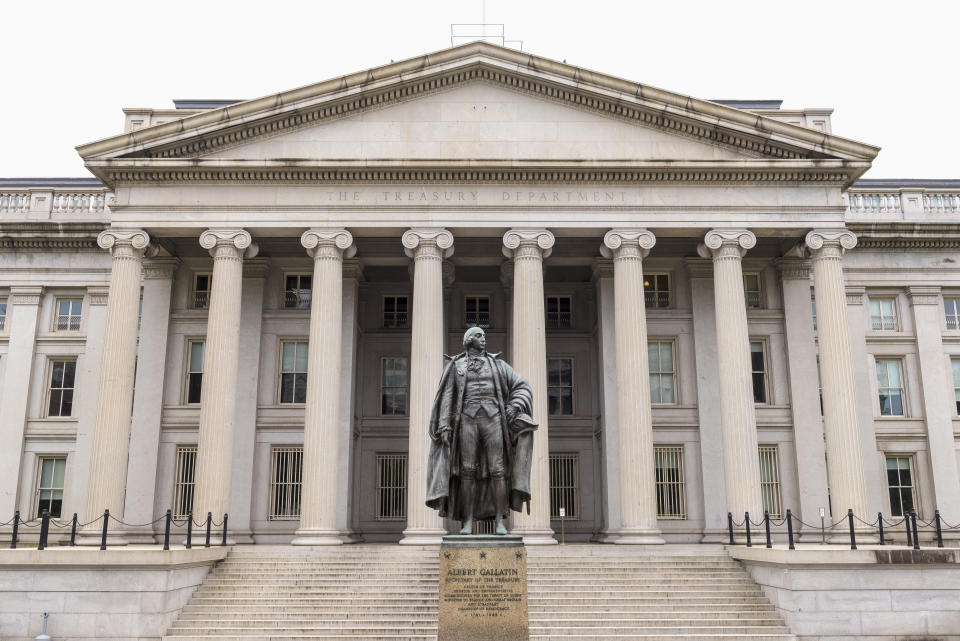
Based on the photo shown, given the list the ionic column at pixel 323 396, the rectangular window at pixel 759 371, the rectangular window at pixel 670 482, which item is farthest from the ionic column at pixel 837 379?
the ionic column at pixel 323 396

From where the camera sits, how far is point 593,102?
93.7 feet

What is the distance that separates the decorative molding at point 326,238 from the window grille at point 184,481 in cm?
885

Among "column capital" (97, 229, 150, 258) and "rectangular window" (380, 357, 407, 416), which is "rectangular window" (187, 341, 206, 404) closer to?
"column capital" (97, 229, 150, 258)

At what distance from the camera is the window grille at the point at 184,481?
30031mm

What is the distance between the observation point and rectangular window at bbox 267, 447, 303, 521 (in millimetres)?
30109

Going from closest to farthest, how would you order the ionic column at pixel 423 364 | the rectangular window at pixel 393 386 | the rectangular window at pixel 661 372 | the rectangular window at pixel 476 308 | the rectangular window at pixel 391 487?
the ionic column at pixel 423 364 < the rectangular window at pixel 661 372 < the rectangular window at pixel 391 487 < the rectangular window at pixel 393 386 < the rectangular window at pixel 476 308

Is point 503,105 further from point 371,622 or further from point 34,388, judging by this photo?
point 34,388

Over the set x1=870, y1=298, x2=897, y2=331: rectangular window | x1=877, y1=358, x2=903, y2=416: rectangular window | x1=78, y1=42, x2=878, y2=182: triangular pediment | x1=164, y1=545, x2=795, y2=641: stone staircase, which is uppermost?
x1=78, y1=42, x2=878, y2=182: triangular pediment

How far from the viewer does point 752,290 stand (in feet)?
106

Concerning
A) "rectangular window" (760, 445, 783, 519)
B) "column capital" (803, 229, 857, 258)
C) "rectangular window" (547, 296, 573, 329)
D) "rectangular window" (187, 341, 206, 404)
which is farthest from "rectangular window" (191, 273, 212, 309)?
"column capital" (803, 229, 857, 258)

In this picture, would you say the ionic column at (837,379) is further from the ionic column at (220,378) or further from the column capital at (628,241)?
the ionic column at (220,378)

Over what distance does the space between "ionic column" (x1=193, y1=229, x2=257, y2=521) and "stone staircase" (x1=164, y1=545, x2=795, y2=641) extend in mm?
2581

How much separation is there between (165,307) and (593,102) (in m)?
16.7

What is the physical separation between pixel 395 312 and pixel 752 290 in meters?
13.8
